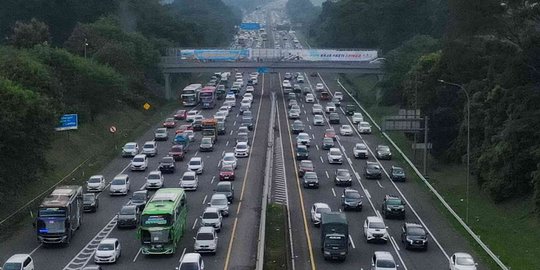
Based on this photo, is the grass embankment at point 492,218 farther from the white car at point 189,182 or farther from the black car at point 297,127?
the white car at point 189,182

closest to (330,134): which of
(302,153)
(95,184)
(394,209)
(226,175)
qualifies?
(302,153)

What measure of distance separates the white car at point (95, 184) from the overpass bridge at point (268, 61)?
5729cm

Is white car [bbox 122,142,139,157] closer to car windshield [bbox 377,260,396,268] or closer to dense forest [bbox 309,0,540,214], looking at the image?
dense forest [bbox 309,0,540,214]

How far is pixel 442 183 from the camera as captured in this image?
69625 millimetres

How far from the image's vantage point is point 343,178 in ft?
224

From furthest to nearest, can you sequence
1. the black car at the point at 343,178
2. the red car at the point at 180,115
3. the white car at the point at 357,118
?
the red car at the point at 180,115
the white car at the point at 357,118
the black car at the point at 343,178

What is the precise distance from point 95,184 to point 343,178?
17.8 m

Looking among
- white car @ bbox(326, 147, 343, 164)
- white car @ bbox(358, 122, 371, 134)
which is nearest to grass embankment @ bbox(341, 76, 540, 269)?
white car @ bbox(326, 147, 343, 164)

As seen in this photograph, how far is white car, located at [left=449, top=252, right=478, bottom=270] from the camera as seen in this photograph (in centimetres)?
4291

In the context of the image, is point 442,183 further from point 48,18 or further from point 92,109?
point 48,18

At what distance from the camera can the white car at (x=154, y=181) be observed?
6500 centimetres

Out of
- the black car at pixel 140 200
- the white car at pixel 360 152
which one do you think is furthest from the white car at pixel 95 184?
the white car at pixel 360 152

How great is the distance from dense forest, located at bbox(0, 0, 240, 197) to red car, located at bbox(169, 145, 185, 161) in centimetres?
967

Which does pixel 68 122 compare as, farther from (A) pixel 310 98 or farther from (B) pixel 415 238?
(A) pixel 310 98
